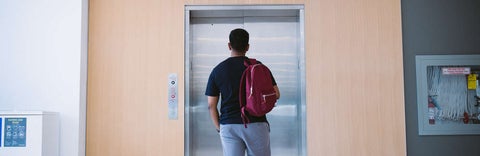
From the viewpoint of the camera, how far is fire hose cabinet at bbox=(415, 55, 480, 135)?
5125mm

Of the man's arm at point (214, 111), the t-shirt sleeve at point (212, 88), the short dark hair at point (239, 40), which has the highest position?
the short dark hair at point (239, 40)

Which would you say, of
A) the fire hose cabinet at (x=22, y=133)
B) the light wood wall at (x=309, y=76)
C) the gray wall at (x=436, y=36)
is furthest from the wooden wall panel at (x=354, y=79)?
the fire hose cabinet at (x=22, y=133)

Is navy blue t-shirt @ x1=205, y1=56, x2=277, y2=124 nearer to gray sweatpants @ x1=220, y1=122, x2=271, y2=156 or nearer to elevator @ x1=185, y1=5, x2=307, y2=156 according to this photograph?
gray sweatpants @ x1=220, y1=122, x2=271, y2=156

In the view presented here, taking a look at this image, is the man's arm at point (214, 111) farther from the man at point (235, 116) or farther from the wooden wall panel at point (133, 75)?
the wooden wall panel at point (133, 75)

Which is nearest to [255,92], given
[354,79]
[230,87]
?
[230,87]

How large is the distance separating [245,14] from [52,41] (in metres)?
2.01

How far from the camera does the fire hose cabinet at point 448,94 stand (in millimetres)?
5125

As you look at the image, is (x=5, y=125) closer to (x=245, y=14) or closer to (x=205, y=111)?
(x=205, y=111)

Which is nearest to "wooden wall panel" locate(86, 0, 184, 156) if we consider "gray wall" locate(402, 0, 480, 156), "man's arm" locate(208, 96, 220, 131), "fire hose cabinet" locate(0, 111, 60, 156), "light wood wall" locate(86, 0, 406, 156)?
"light wood wall" locate(86, 0, 406, 156)

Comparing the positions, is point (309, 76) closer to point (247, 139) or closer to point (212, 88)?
point (212, 88)

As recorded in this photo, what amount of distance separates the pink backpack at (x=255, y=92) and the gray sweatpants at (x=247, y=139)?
61 mm

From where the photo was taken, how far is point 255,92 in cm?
303

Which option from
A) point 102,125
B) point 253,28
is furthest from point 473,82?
point 102,125

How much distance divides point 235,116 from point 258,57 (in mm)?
2372
